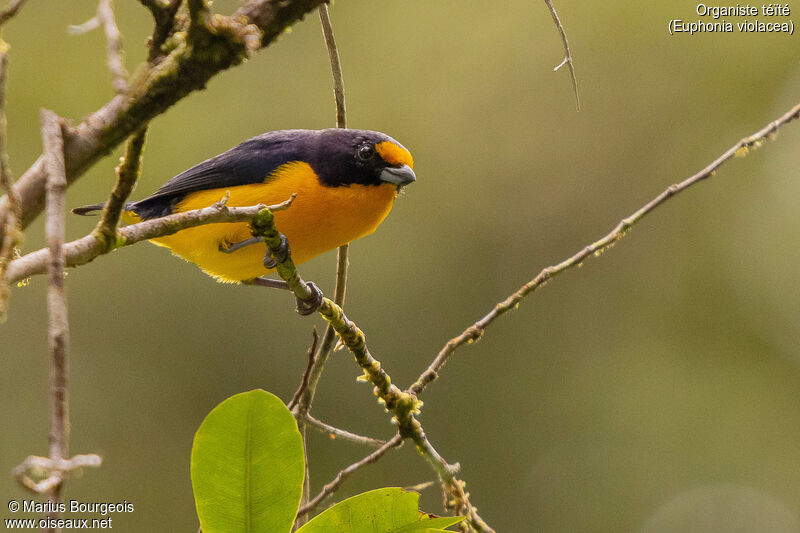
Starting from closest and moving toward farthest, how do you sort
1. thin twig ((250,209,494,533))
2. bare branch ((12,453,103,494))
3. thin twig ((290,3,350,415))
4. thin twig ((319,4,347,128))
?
1. bare branch ((12,453,103,494))
2. thin twig ((319,4,347,128))
3. thin twig ((250,209,494,533))
4. thin twig ((290,3,350,415))

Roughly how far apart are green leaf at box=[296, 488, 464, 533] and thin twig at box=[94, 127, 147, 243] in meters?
0.77

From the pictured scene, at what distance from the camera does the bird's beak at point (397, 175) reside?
395cm

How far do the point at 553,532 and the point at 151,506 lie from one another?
4.88m

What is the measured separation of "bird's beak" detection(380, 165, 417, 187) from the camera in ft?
12.9

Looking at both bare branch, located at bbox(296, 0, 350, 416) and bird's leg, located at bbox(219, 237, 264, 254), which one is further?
bird's leg, located at bbox(219, 237, 264, 254)

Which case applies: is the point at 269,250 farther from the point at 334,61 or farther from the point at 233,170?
the point at 233,170

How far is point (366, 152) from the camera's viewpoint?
13.0ft

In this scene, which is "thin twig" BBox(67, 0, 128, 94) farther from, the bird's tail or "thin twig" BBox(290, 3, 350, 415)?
the bird's tail

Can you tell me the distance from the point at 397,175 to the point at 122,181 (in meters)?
2.25

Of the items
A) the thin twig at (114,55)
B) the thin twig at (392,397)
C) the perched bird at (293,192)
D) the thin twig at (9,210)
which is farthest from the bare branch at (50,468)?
the perched bird at (293,192)

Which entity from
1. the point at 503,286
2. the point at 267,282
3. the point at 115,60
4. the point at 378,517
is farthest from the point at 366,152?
the point at 503,286

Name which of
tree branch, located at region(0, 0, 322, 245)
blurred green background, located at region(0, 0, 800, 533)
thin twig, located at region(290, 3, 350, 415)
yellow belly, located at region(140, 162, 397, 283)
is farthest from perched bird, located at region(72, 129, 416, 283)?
blurred green background, located at region(0, 0, 800, 533)

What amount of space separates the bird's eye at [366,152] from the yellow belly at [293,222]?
142mm

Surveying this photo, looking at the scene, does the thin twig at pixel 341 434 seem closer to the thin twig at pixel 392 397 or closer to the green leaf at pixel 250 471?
the thin twig at pixel 392 397
